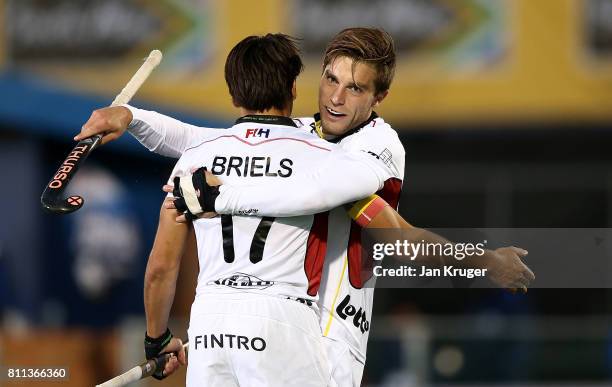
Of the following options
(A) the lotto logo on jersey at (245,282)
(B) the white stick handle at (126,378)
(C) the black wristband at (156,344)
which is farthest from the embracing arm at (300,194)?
(B) the white stick handle at (126,378)

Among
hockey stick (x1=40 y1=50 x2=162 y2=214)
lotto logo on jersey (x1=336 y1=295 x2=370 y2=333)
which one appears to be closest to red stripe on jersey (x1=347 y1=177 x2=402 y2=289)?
lotto logo on jersey (x1=336 y1=295 x2=370 y2=333)

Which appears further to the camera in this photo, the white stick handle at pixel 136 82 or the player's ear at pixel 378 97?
the white stick handle at pixel 136 82

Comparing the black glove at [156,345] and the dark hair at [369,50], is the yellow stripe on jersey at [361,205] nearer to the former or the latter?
the dark hair at [369,50]

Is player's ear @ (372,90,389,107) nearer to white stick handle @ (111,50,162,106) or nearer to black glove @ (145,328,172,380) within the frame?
white stick handle @ (111,50,162,106)

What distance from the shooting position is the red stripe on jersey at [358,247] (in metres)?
5.99

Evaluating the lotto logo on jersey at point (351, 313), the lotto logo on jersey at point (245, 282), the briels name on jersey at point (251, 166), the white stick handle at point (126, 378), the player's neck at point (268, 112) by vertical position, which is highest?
the player's neck at point (268, 112)

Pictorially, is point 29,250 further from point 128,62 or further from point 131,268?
point 128,62

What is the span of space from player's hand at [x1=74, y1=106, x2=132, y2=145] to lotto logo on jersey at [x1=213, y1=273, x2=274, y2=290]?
2.78 feet

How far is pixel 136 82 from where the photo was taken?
6.35 metres

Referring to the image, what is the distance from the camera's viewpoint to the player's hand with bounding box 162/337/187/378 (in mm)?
6284

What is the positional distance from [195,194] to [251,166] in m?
0.26

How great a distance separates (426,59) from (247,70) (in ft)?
62.6

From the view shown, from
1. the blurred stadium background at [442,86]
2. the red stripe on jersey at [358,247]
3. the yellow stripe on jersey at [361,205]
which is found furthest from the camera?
the blurred stadium background at [442,86]

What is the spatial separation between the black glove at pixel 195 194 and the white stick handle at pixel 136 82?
71 cm
